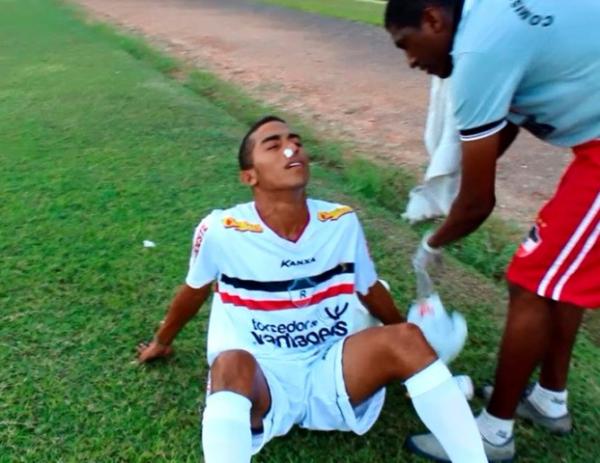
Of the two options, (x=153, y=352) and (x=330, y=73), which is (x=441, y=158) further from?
(x=330, y=73)

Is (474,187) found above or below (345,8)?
above

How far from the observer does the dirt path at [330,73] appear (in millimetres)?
5820

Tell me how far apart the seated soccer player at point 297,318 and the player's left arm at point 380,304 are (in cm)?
2

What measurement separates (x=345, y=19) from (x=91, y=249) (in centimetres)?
1103

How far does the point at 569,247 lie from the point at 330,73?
24.6 feet

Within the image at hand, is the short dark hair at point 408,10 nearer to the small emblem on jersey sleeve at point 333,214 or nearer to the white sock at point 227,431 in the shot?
the small emblem on jersey sleeve at point 333,214

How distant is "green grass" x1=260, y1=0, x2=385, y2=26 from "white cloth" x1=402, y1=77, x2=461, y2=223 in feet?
35.4

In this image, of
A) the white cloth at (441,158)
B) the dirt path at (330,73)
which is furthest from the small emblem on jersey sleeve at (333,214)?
the dirt path at (330,73)

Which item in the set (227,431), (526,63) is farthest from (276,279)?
(526,63)

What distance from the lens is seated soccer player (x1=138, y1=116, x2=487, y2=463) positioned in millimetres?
2338

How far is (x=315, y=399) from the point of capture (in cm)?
246

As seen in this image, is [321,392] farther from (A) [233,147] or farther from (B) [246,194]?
(A) [233,147]

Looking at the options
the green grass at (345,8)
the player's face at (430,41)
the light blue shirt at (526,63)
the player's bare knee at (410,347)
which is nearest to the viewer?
the light blue shirt at (526,63)

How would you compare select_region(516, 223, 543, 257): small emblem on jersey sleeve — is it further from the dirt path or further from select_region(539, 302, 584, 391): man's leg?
the dirt path
